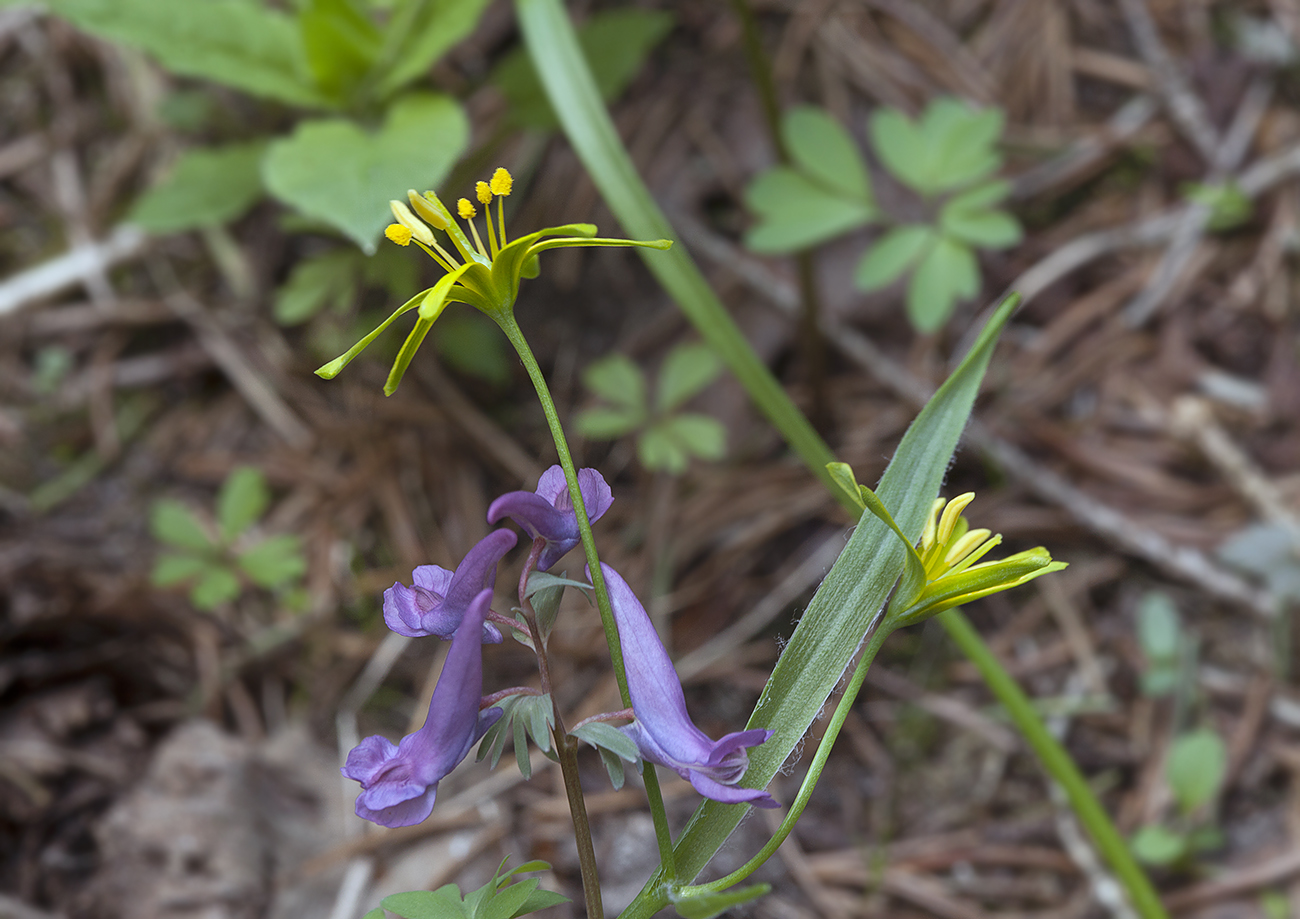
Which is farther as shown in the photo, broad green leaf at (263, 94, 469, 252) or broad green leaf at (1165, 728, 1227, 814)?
broad green leaf at (1165, 728, 1227, 814)

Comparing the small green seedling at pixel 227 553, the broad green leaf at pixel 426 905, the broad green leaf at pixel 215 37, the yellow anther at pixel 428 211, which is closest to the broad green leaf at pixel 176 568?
the small green seedling at pixel 227 553

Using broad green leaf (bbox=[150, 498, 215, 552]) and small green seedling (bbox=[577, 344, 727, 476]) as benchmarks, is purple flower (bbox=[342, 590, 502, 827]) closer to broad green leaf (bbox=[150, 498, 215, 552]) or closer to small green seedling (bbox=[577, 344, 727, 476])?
small green seedling (bbox=[577, 344, 727, 476])

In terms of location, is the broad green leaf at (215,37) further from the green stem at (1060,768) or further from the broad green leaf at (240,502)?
the green stem at (1060,768)

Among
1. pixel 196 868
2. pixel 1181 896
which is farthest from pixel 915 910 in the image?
pixel 196 868

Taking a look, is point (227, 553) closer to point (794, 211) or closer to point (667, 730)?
point (794, 211)

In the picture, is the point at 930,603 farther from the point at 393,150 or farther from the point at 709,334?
the point at 393,150

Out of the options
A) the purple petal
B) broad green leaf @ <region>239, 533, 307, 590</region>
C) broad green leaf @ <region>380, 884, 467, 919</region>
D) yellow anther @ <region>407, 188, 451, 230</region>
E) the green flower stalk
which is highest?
yellow anther @ <region>407, 188, 451, 230</region>

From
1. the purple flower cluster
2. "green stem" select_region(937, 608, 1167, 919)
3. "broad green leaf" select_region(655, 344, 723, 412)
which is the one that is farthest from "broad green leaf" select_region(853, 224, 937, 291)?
the purple flower cluster
